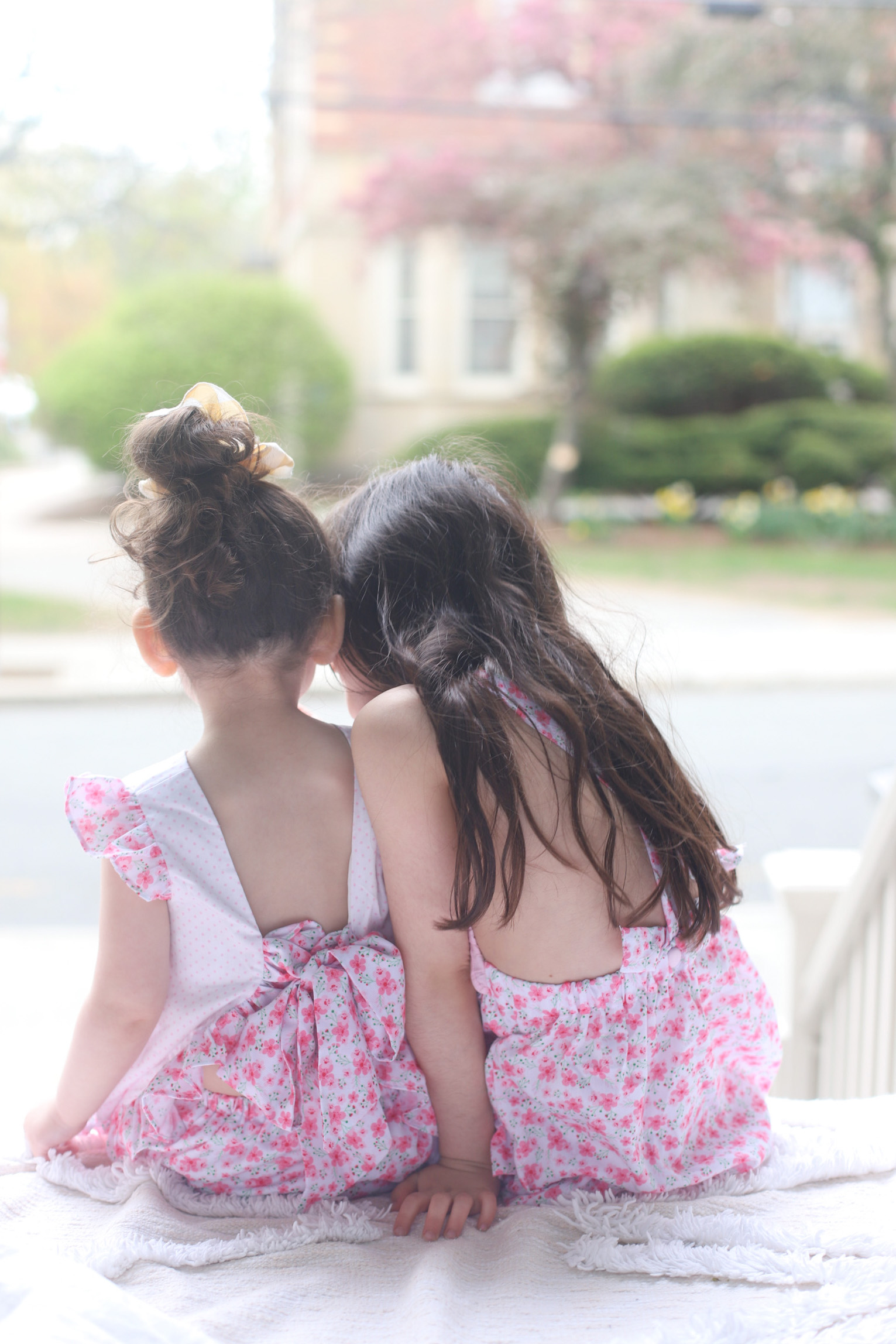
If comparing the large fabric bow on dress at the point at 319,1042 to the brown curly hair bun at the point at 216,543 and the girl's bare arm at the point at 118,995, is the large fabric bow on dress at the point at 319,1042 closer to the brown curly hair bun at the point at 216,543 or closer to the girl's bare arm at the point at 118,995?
the girl's bare arm at the point at 118,995

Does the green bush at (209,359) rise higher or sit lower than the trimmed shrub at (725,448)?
higher

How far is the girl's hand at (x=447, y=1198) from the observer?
1.04 meters

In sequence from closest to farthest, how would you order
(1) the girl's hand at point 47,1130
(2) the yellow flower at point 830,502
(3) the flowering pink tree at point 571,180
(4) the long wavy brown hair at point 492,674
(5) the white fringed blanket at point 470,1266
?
1. (5) the white fringed blanket at point 470,1266
2. (4) the long wavy brown hair at point 492,674
3. (1) the girl's hand at point 47,1130
4. (3) the flowering pink tree at point 571,180
5. (2) the yellow flower at point 830,502

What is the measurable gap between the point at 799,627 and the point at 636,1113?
602 centimetres

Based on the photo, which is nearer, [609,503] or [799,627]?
[799,627]

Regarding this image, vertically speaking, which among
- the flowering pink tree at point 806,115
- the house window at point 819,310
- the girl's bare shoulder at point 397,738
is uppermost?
the flowering pink tree at point 806,115

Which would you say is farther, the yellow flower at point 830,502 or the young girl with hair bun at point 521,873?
the yellow flower at point 830,502

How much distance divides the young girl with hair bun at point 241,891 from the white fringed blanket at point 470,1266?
66 millimetres

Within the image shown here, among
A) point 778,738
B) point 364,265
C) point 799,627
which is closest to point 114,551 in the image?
point 778,738

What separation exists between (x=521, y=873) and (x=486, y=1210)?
314 mm

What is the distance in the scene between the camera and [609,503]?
34.3 ft

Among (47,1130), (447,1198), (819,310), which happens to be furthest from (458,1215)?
(819,310)

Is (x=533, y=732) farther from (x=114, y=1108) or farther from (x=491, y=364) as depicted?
(x=491, y=364)

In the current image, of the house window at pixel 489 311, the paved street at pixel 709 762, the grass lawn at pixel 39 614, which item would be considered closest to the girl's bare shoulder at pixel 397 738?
the paved street at pixel 709 762
